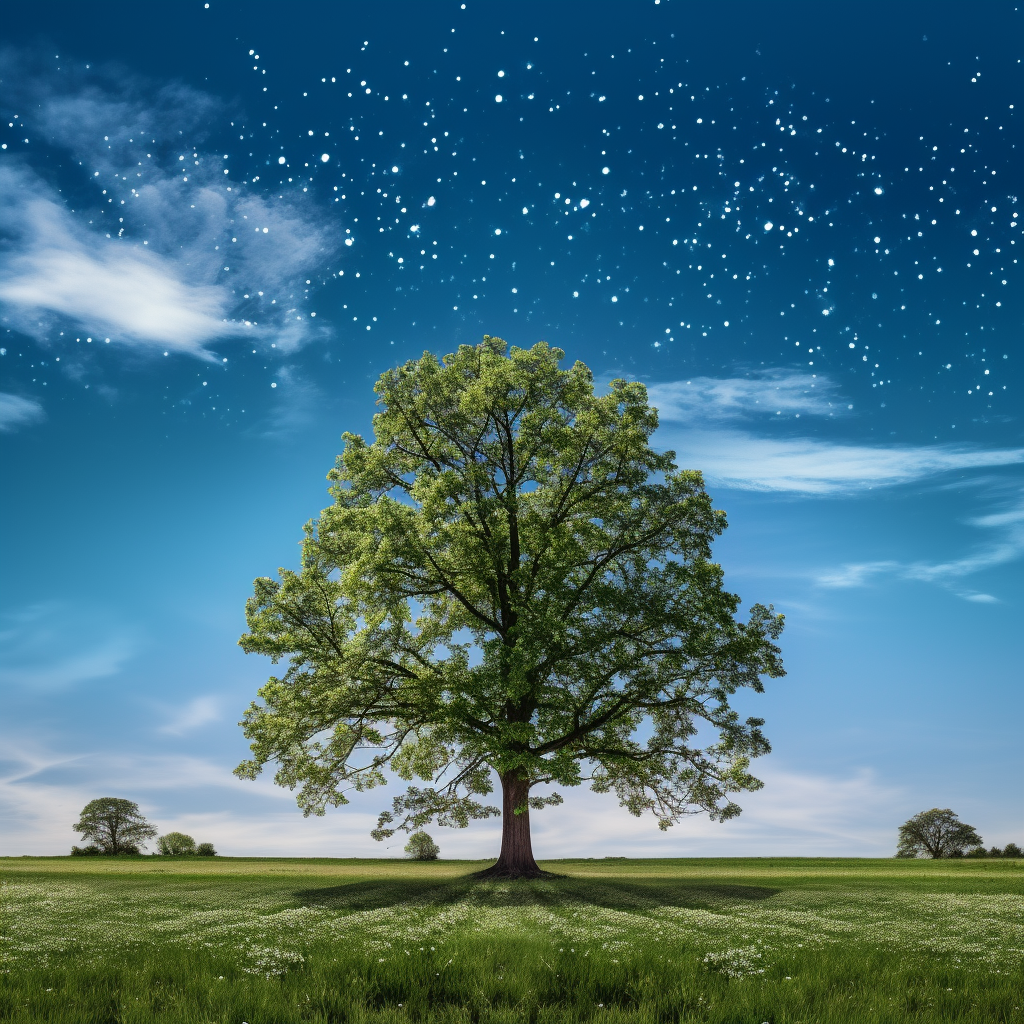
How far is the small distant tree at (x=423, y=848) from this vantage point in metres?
51.1

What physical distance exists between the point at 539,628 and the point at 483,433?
369 inches

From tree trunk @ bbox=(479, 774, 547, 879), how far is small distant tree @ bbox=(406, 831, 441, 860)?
21888 millimetres

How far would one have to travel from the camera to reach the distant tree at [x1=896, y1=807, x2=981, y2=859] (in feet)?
220

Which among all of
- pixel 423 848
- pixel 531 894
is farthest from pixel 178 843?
pixel 531 894

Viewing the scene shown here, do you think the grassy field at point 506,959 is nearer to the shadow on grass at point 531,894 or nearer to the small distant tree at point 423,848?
the shadow on grass at point 531,894

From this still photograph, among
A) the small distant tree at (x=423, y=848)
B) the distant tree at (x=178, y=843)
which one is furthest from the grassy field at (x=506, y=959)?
the distant tree at (x=178, y=843)

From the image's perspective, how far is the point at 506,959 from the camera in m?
10.7

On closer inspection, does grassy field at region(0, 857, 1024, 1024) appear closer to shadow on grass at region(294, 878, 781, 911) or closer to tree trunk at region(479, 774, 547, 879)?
shadow on grass at region(294, 878, 781, 911)

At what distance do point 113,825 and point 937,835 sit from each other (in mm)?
70939

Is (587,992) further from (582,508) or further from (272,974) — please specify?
(582,508)

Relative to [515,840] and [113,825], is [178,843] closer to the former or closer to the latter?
[113,825]

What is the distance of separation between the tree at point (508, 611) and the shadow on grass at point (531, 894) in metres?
3.45

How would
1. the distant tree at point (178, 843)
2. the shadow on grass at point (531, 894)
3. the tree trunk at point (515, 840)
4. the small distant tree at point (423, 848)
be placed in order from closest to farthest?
the shadow on grass at point (531, 894), the tree trunk at point (515, 840), the small distant tree at point (423, 848), the distant tree at point (178, 843)

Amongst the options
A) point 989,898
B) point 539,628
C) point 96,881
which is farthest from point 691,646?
point 96,881
